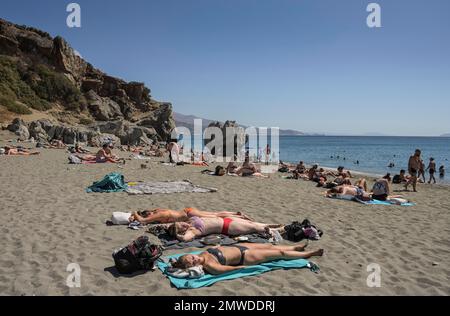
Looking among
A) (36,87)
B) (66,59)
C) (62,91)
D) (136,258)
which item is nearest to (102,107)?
(62,91)

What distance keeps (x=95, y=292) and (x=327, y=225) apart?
4.69m

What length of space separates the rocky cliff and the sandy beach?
27.2 m

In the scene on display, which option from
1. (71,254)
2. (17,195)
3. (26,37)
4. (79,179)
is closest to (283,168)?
(79,179)

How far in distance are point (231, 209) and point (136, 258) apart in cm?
394

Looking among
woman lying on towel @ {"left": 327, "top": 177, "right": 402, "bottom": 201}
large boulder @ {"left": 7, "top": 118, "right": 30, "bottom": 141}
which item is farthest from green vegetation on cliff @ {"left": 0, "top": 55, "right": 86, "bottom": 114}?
woman lying on towel @ {"left": 327, "top": 177, "right": 402, "bottom": 201}

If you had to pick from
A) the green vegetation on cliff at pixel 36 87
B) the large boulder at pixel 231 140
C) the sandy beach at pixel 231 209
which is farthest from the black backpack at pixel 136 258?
the green vegetation on cliff at pixel 36 87

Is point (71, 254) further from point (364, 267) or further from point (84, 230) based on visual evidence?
point (364, 267)

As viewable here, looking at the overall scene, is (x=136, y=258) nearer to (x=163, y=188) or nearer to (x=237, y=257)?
(x=237, y=257)

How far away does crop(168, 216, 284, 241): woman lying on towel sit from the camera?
5645mm

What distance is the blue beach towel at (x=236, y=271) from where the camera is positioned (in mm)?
4059

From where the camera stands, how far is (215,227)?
5.82 m

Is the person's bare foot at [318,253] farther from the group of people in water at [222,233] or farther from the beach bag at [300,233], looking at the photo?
the beach bag at [300,233]

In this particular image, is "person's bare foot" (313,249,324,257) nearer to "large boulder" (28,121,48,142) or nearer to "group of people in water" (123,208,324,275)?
"group of people in water" (123,208,324,275)
